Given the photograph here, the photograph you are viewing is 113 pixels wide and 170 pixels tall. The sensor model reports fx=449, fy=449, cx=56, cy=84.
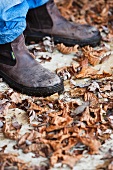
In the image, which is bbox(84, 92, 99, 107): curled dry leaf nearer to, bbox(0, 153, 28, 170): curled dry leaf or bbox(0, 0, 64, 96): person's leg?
bbox(0, 0, 64, 96): person's leg

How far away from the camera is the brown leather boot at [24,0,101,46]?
331cm

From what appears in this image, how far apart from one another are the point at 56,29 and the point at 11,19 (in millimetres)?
743

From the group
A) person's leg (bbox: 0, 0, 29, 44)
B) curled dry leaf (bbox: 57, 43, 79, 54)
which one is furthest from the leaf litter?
person's leg (bbox: 0, 0, 29, 44)

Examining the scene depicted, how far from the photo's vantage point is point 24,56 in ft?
9.25

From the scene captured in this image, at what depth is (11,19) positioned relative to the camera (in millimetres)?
2656

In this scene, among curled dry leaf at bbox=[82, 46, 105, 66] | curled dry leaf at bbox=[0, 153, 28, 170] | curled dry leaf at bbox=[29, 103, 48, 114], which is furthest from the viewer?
curled dry leaf at bbox=[82, 46, 105, 66]

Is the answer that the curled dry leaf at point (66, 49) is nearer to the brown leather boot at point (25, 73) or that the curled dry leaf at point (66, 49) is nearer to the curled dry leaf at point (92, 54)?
the curled dry leaf at point (92, 54)

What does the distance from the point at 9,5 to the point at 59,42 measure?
86 centimetres

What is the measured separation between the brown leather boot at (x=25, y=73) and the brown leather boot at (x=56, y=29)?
0.54m

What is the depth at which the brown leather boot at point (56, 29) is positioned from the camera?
331 cm

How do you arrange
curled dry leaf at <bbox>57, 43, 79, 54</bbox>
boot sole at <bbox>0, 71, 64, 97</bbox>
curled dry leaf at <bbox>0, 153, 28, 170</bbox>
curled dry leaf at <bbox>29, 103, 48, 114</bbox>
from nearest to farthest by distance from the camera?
1. curled dry leaf at <bbox>0, 153, 28, 170</bbox>
2. curled dry leaf at <bbox>29, 103, 48, 114</bbox>
3. boot sole at <bbox>0, 71, 64, 97</bbox>
4. curled dry leaf at <bbox>57, 43, 79, 54</bbox>

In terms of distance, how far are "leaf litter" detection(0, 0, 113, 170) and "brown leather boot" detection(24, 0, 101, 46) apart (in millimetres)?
85

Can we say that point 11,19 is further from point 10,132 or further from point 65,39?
point 65,39

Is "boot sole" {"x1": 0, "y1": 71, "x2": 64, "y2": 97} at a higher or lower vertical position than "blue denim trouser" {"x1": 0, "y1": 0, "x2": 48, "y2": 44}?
lower
